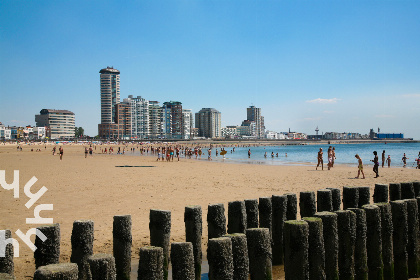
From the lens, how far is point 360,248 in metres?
6.00

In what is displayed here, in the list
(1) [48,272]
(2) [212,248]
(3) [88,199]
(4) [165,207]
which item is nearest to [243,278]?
(2) [212,248]

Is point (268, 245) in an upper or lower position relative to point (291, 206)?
lower

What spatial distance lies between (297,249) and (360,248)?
70.8 inches

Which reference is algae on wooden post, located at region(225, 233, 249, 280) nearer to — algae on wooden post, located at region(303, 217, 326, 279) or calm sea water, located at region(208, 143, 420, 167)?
algae on wooden post, located at region(303, 217, 326, 279)

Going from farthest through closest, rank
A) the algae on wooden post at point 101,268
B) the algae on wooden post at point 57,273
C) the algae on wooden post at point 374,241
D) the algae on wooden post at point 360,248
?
the algae on wooden post at point 374,241
the algae on wooden post at point 360,248
the algae on wooden post at point 101,268
the algae on wooden post at point 57,273

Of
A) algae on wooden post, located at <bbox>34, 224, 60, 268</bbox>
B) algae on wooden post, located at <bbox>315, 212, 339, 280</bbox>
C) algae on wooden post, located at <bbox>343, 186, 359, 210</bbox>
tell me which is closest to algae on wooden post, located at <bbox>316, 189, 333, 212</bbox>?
algae on wooden post, located at <bbox>343, 186, 359, 210</bbox>

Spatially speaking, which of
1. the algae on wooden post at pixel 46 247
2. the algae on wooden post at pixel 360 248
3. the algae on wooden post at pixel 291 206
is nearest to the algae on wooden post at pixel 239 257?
the algae on wooden post at pixel 360 248

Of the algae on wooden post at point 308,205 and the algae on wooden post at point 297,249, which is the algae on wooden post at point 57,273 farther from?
the algae on wooden post at point 308,205

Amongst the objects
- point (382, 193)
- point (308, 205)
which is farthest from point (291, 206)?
point (382, 193)

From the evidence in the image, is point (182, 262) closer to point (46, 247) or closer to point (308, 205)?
point (46, 247)

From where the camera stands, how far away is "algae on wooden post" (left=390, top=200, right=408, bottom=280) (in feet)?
21.5

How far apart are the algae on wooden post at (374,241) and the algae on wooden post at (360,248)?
0.68 ft

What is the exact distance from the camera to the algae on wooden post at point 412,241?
6758 mm

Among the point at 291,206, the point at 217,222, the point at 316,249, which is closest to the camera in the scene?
the point at 316,249
